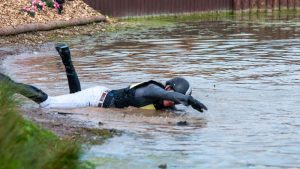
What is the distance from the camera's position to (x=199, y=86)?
46.9ft

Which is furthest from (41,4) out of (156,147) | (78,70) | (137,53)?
(156,147)

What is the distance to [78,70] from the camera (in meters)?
16.7

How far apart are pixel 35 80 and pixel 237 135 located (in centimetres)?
593

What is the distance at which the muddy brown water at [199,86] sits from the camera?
28.2ft

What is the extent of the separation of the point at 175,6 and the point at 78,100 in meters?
21.6

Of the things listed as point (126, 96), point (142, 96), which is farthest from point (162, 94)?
point (126, 96)

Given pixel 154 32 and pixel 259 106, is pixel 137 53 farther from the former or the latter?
pixel 259 106

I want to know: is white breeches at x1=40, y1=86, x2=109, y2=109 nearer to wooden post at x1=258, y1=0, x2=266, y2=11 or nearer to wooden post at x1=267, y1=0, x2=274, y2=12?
wooden post at x1=258, y1=0, x2=266, y2=11

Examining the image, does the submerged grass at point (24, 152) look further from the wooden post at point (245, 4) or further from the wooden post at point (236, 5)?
the wooden post at point (245, 4)

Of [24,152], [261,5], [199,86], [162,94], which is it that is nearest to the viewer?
[24,152]

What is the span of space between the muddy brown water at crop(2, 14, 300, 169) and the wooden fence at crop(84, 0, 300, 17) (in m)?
4.17

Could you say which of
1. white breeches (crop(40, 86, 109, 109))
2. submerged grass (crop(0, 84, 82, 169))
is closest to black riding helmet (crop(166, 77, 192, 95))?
white breeches (crop(40, 86, 109, 109))

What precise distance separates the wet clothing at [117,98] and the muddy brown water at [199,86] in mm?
154

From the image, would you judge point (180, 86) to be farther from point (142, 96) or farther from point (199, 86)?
point (199, 86)
